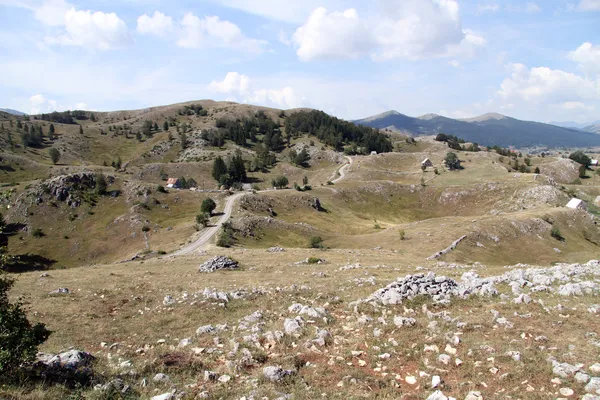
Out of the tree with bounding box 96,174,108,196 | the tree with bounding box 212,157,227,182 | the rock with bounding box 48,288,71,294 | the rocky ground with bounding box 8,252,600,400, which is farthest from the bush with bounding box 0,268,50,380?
the tree with bounding box 212,157,227,182

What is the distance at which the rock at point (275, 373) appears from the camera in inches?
533

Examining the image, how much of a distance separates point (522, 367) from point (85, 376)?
17.4m

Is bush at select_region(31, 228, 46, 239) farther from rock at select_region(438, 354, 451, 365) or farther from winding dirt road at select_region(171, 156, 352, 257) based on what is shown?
rock at select_region(438, 354, 451, 365)

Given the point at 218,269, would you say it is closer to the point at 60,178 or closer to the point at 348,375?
the point at 348,375

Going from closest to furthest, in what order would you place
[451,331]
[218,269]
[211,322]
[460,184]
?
[451,331]
[211,322]
[218,269]
[460,184]

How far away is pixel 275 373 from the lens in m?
13.7

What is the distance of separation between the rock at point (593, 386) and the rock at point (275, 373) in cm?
1054

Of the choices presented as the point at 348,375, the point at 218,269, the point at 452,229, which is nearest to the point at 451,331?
the point at 348,375

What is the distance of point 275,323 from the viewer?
20453 mm

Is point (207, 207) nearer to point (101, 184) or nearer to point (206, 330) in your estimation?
point (101, 184)

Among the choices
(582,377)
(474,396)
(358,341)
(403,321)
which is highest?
(582,377)

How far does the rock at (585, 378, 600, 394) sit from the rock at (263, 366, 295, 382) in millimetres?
10536

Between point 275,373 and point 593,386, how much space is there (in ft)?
37.0

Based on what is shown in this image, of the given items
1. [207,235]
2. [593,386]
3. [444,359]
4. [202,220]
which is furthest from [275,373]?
[202,220]
